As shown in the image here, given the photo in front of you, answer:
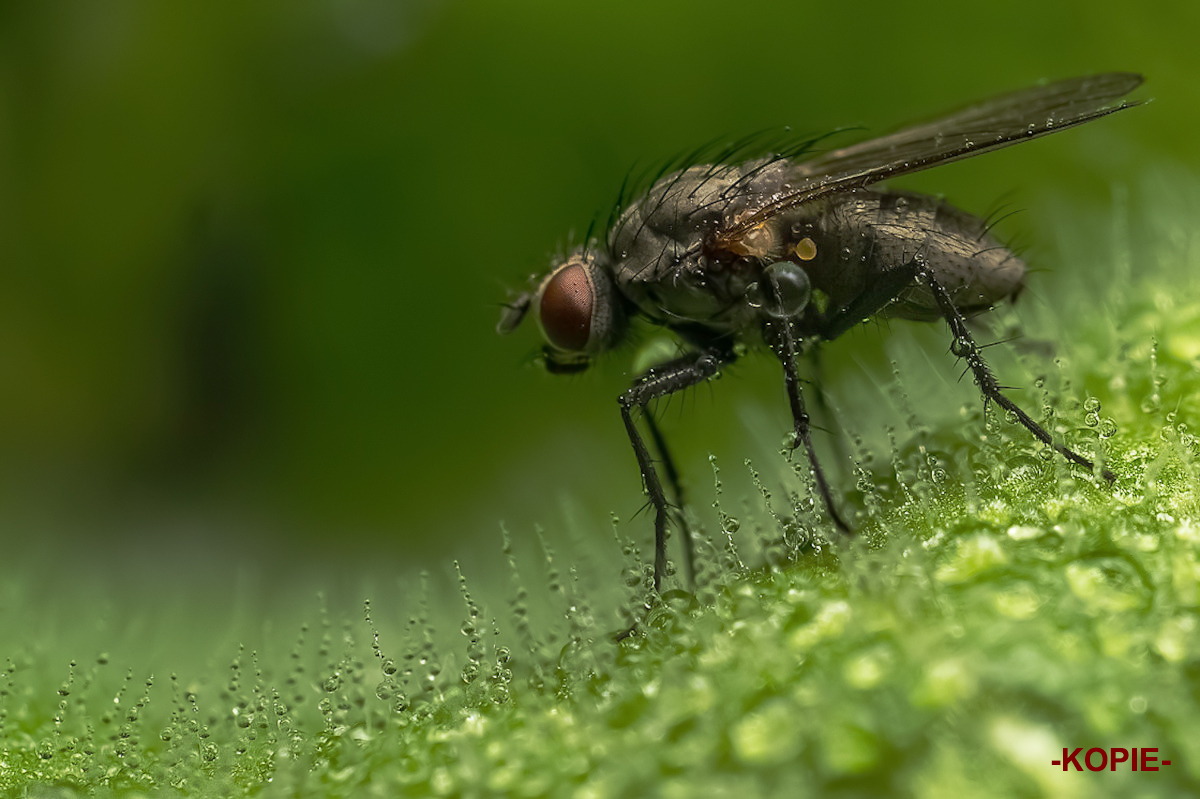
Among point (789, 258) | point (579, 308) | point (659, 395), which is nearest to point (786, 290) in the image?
point (789, 258)

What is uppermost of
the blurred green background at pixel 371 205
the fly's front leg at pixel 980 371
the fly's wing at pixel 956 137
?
the blurred green background at pixel 371 205

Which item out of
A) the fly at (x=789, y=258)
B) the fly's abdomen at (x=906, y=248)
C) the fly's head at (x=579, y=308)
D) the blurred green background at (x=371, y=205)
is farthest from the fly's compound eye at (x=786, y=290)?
the blurred green background at (x=371, y=205)

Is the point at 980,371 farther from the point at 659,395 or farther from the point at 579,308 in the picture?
the point at 579,308

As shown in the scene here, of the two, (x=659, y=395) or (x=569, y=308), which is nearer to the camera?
(x=659, y=395)

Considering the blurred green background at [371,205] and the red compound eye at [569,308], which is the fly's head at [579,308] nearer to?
the red compound eye at [569,308]

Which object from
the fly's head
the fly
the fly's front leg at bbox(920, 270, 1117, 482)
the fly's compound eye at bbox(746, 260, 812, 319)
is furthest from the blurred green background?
the fly's front leg at bbox(920, 270, 1117, 482)

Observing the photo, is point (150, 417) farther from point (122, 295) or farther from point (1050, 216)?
point (1050, 216)
